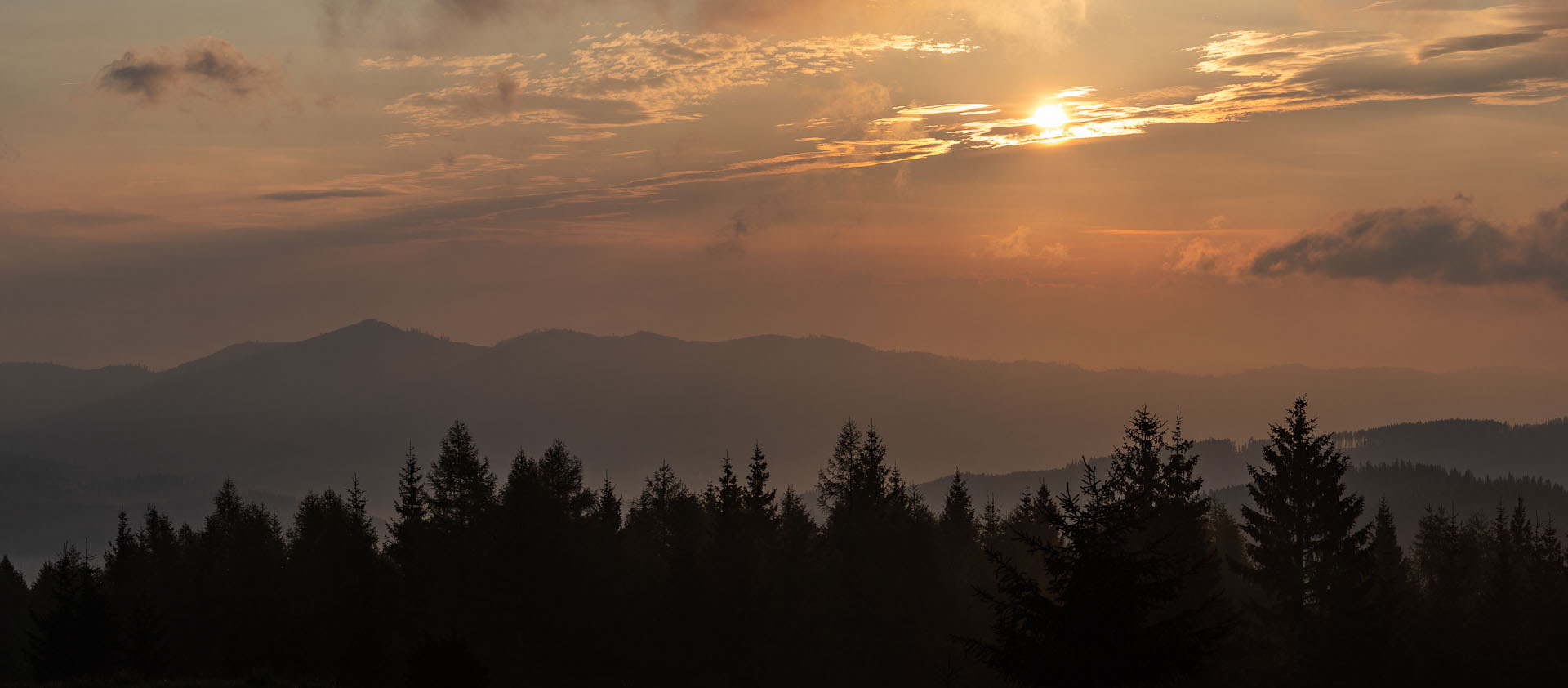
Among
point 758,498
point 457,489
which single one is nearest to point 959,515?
point 758,498

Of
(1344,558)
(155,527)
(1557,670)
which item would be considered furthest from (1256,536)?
(155,527)

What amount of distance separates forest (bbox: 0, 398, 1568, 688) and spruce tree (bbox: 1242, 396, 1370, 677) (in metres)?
0.10

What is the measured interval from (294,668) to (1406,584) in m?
66.9

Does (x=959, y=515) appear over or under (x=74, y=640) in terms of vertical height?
over

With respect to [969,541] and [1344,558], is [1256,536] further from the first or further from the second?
[969,541]

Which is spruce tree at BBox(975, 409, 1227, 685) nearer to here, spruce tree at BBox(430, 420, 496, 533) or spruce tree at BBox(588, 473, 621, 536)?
spruce tree at BBox(588, 473, 621, 536)

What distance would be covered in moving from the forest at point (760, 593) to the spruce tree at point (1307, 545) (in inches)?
3.9

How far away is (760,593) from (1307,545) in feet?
80.9

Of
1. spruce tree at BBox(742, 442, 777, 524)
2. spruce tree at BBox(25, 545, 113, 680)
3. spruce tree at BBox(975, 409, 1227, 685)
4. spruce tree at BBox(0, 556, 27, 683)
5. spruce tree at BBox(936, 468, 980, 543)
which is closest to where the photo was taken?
spruce tree at BBox(975, 409, 1227, 685)

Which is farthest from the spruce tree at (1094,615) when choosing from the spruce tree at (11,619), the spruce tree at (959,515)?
the spruce tree at (11,619)

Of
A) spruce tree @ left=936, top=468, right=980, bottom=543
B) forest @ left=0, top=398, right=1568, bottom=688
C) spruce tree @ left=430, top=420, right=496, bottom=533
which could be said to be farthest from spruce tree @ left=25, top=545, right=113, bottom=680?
spruce tree @ left=936, top=468, right=980, bottom=543

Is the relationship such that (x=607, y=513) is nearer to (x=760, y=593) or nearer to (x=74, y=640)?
(x=760, y=593)

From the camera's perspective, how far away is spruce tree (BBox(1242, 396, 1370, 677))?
47250mm

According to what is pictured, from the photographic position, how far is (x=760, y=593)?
54688mm
